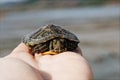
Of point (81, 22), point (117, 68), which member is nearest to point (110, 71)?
point (117, 68)

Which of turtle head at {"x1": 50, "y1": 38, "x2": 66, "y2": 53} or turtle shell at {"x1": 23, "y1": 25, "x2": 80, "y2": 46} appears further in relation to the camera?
turtle shell at {"x1": 23, "y1": 25, "x2": 80, "y2": 46}

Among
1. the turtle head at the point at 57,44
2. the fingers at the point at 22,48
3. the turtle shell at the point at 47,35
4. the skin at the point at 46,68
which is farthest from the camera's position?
the turtle shell at the point at 47,35

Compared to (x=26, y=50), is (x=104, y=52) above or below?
below

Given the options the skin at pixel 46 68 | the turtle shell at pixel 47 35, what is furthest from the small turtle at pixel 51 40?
the skin at pixel 46 68

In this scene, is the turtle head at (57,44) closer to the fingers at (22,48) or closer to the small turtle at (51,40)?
the small turtle at (51,40)

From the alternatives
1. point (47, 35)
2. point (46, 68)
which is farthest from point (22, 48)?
point (46, 68)

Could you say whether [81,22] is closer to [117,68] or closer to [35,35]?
[117,68]

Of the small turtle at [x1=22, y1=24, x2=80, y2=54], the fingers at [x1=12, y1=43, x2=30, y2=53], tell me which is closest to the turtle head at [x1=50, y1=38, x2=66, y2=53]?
the small turtle at [x1=22, y1=24, x2=80, y2=54]

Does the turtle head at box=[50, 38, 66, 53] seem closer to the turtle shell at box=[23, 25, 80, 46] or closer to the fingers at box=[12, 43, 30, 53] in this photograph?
the turtle shell at box=[23, 25, 80, 46]

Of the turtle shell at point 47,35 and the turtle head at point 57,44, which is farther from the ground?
the turtle shell at point 47,35
